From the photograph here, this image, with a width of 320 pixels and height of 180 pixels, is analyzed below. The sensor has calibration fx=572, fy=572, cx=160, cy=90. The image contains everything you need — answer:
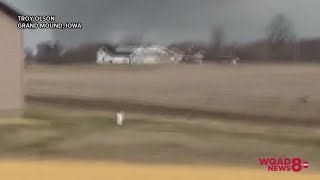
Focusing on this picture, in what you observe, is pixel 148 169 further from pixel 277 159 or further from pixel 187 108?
pixel 187 108

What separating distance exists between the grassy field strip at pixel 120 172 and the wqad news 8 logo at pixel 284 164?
0.32 metres

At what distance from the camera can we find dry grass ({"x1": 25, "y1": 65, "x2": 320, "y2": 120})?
17.8 meters

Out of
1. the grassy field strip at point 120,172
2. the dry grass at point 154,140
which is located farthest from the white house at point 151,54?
the grassy field strip at point 120,172

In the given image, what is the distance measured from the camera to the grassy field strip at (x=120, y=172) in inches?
404

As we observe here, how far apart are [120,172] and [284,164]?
3307 millimetres

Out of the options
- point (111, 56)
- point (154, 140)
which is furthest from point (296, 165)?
point (111, 56)

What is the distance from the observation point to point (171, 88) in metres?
19.5

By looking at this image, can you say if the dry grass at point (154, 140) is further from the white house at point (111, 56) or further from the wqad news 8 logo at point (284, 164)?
the white house at point (111, 56)

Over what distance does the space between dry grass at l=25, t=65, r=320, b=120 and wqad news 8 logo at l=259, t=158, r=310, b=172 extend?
5855 mm

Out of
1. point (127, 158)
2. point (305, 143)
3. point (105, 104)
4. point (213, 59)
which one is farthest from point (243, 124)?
point (127, 158)

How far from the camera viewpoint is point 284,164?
1143 cm

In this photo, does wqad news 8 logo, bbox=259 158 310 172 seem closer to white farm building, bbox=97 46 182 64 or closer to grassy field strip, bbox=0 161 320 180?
grassy field strip, bbox=0 161 320 180

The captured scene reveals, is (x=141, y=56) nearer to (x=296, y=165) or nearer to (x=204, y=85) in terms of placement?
(x=204, y=85)

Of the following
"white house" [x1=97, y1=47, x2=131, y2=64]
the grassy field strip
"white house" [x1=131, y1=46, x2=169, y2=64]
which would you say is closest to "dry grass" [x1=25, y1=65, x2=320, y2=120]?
"white house" [x1=97, y1=47, x2=131, y2=64]
